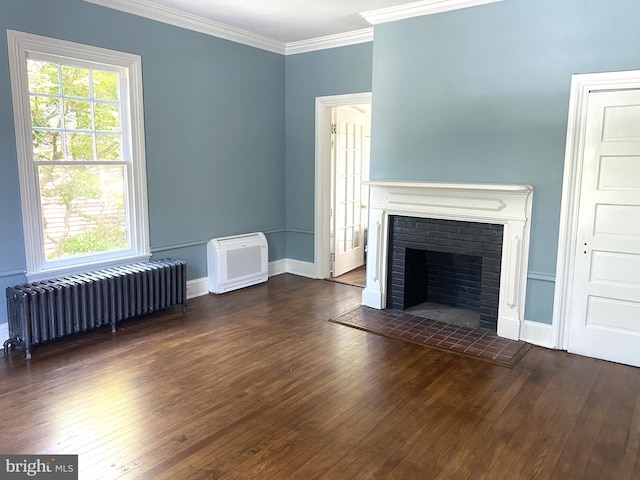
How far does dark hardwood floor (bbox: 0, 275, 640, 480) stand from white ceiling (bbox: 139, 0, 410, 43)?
2.93 meters

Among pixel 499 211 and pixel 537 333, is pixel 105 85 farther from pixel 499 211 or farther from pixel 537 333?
pixel 537 333

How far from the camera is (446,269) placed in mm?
4812

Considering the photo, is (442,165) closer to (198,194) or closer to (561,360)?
(561,360)

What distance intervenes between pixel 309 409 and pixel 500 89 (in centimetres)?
296

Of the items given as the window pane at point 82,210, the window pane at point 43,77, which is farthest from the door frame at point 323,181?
the window pane at point 43,77

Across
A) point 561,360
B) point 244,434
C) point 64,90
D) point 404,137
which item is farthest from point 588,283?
point 64,90

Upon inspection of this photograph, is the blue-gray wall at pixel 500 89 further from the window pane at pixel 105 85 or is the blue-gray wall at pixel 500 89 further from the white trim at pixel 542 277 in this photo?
the window pane at pixel 105 85

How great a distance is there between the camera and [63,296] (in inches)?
146

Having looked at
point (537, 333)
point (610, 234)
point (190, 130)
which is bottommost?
point (537, 333)

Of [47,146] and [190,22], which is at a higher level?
[190,22]

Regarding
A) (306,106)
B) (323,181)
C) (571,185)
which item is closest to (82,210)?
(323,181)

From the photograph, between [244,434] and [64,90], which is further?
[64,90]

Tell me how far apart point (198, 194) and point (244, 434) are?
10.2 ft

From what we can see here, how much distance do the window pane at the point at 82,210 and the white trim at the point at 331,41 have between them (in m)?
2.67
